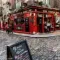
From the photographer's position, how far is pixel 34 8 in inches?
1103

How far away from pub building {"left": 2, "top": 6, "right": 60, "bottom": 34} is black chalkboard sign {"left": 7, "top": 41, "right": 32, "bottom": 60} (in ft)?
72.8

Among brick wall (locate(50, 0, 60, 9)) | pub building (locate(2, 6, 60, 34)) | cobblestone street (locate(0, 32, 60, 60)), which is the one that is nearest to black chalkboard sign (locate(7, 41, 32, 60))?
cobblestone street (locate(0, 32, 60, 60))

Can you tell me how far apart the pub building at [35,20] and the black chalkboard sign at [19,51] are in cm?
2219

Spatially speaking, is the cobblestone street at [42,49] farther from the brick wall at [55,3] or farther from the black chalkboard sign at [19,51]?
the brick wall at [55,3]

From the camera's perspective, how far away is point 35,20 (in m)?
27.4

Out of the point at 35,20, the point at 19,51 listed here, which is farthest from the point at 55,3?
the point at 19,51

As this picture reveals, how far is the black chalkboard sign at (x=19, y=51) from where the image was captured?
362 cm

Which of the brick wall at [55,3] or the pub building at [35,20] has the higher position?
the brick wall at [55,3]

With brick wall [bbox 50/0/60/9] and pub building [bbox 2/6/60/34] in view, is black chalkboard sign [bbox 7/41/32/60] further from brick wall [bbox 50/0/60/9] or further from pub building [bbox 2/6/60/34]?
brick wall [bbox 50/0/60/9]

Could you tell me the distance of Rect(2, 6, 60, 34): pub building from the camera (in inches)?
1078

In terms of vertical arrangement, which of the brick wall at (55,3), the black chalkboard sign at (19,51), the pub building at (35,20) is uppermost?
the black chalkboard sign at (19,51)

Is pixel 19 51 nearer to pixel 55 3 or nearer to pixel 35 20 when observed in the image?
pixel 35 20

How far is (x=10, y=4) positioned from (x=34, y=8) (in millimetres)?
16852

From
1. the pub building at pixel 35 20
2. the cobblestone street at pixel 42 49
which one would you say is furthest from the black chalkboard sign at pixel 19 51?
the pub building at pixel 35 20
